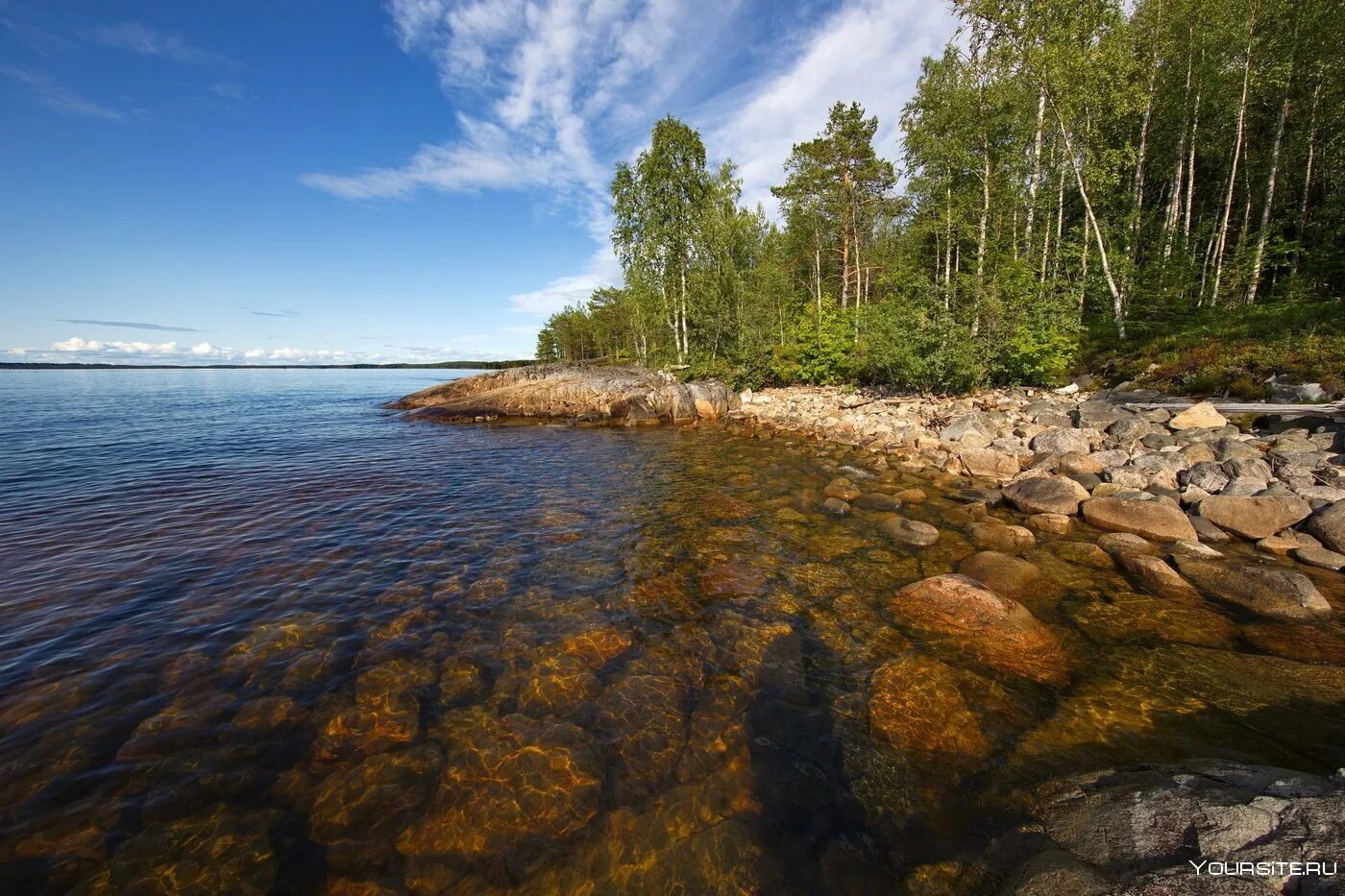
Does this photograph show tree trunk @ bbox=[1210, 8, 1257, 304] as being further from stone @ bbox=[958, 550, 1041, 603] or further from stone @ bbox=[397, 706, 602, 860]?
stone @ bbox=[397, 706, 602, 860]

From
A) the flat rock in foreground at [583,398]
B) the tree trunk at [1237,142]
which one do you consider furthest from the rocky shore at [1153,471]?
the tree trunk at [1237,142]

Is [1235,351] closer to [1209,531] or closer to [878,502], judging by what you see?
[1209,531]

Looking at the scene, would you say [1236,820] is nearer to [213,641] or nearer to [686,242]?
[213,641]

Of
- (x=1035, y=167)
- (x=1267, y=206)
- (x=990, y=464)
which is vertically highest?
(x=1035, y=167)

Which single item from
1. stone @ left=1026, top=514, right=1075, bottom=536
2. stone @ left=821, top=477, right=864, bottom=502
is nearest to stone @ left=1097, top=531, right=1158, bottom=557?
stone @ left=1026, top=514, right=1075, bottom=536

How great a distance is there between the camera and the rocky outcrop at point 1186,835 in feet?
9.36

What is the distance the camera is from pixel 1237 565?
7.63 meters

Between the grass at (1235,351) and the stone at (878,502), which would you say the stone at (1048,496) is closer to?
the stone at (878,502)

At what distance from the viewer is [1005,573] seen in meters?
8.03

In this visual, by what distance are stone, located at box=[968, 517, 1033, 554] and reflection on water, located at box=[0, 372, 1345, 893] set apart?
0.05m

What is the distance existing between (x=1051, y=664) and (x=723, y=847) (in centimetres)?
492

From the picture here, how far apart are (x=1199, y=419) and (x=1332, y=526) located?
19.9ft

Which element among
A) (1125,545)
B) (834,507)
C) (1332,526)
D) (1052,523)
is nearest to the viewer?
(1332,526)

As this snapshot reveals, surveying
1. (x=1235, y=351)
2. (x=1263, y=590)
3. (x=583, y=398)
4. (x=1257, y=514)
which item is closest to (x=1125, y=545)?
(x=1263, y=590)
